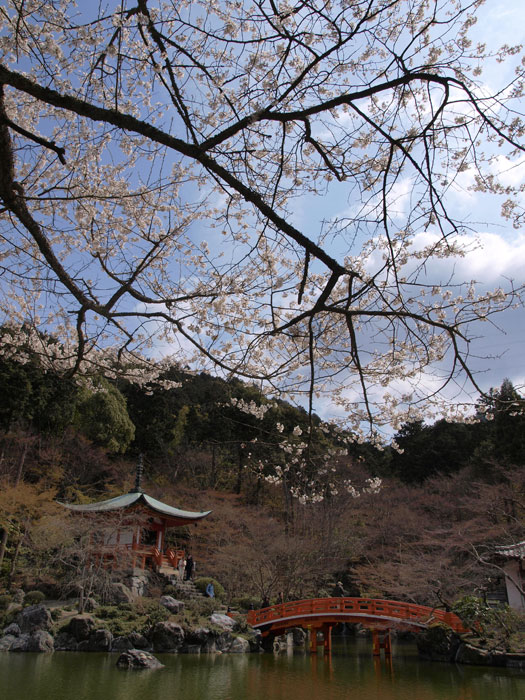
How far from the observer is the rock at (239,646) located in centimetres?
1063

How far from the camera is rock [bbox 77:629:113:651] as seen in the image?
31.3ft

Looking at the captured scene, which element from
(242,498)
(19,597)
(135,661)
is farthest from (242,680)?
(242,498)

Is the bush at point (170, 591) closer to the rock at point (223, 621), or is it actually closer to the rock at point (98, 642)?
the rock at point (223, 621)

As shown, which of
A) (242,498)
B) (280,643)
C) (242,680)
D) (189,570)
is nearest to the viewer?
(242,680)

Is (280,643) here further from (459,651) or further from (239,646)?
(459,651)

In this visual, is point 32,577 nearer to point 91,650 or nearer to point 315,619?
point 91,650

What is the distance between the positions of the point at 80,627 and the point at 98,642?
45 cm

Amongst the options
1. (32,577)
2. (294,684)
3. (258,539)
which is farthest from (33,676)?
(258,539)

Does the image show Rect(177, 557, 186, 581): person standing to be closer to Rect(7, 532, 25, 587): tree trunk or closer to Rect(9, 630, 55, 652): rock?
Rect(7, 532, 25, 587): tree trunk

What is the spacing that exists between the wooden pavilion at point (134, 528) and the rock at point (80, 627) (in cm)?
172

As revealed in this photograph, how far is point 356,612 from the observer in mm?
10656

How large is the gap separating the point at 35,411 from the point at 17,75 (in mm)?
14925

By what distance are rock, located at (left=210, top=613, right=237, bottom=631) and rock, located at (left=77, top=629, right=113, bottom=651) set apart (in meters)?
2.26

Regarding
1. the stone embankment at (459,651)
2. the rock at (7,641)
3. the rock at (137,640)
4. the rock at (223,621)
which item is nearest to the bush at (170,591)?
the rock at (223,621)
